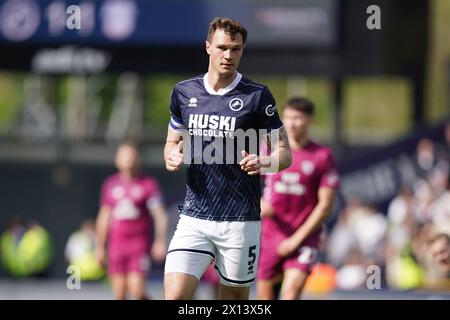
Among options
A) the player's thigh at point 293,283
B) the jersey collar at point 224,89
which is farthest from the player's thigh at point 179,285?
the player's thigh at point 293,283

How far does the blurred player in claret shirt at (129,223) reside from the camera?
15656 mm

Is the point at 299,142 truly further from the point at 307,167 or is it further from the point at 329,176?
the point at 329,176

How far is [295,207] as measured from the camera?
12.1 metres

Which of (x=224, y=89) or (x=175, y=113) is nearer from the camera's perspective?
(x=224, y=89)

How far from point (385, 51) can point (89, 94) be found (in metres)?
16.5

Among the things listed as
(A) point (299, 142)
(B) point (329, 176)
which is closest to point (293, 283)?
(B) point (329, 176)

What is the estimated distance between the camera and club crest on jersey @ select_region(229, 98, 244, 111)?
9.46 meters

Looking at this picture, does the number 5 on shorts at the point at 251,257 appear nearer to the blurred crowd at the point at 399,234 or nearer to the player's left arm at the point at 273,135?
the player's left arm at the point at 273,135

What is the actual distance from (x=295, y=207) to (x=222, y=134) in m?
2.83

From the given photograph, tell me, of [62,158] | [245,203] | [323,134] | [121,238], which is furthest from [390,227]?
[323,134]

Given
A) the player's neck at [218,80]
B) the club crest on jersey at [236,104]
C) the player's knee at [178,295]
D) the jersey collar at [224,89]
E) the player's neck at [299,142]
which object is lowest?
the player's knee at [178,295]

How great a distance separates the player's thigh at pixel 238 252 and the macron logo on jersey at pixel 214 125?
26.5 inches
